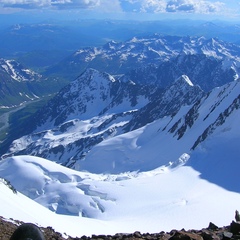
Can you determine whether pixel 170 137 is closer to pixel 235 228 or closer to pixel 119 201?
pixel 119 201

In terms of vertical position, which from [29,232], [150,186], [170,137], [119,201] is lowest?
[170,137]

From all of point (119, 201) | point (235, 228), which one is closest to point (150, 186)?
point (119, 201)

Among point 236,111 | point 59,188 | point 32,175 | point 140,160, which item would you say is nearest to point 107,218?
point 59,188

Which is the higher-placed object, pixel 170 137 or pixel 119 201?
pixel 119 201

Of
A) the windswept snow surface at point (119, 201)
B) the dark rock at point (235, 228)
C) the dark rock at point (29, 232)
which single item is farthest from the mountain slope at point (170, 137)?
the dark rock at point (29, 232)

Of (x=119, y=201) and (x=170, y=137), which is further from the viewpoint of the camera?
(x=170, y=137)

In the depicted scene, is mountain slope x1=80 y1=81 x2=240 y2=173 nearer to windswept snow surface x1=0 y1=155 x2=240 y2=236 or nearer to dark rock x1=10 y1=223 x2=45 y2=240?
windswept snow surface x1=0 y1=155 x2=240 y2=236

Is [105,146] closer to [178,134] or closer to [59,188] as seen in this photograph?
[178,134]

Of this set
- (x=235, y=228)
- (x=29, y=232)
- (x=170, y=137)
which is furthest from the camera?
(x=170, y=137)
